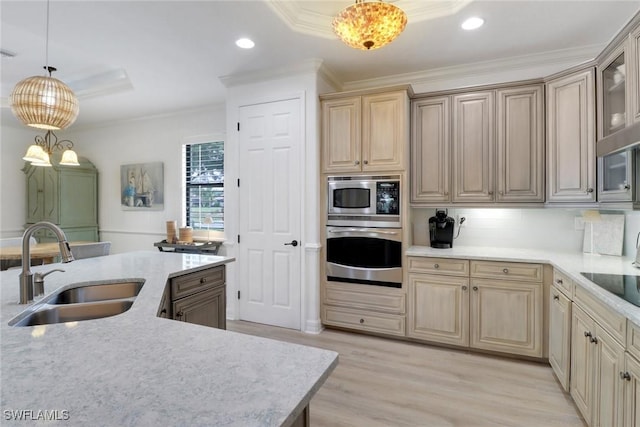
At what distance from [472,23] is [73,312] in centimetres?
→ 327

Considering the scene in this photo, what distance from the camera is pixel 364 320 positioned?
3.23 metres

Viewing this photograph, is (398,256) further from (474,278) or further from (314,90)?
(314,90)

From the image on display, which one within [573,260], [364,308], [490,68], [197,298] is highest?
[490,68]

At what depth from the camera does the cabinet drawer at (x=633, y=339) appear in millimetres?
1325

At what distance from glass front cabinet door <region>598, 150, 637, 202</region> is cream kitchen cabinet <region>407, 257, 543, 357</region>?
28.8 inches

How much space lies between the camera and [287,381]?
81 centimetres

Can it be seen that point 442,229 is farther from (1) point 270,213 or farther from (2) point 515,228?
(1) point 270,213

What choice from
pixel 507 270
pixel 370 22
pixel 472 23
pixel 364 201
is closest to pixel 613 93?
pixel 472 23

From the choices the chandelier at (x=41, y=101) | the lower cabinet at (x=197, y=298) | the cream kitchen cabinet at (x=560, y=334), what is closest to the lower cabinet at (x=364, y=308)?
the cream kitchen cabinet at (x=560, y=334)

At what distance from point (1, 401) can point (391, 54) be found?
337 cm

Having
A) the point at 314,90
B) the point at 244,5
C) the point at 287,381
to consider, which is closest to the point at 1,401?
the point at 287,381

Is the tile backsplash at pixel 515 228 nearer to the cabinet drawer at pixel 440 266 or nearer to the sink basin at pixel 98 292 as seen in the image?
the cabinet drawer at pixel 440 266

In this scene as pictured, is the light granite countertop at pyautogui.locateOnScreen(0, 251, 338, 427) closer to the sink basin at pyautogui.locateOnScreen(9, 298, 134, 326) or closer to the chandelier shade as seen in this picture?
the sink basin at pyautogui.locateOnScreen(9, 298, 134, 326)

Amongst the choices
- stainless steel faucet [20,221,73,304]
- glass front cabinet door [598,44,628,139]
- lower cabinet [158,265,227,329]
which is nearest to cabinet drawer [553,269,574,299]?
glass front cabinet door [598,44,628,139]
